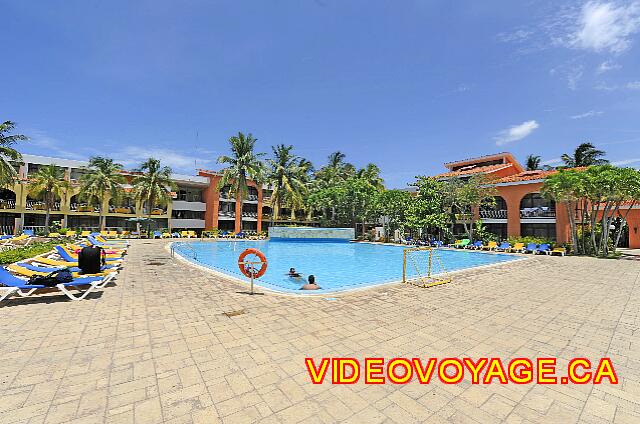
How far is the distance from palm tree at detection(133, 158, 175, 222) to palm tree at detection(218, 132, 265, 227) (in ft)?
21.9

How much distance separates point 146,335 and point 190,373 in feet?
6.21

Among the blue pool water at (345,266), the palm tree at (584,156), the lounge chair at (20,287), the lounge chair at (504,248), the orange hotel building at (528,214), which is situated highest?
the palm tree at (584,156)

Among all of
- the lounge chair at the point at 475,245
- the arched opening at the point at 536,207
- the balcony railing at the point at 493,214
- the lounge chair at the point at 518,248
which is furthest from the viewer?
the balcony railing at the point at 493,214

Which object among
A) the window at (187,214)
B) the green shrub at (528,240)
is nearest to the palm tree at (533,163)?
the green shrub at (528,240)

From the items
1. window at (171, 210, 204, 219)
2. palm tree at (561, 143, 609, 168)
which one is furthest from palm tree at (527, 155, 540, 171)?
window at (171, 210, 204, 219)

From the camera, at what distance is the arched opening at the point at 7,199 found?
34406mm

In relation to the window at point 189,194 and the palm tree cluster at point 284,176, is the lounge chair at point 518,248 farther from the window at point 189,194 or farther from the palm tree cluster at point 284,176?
the window at point 189,194

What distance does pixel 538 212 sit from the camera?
96.6ft

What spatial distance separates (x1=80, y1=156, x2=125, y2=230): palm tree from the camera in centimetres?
3478

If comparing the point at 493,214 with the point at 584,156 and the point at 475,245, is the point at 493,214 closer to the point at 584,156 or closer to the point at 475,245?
the point at 475,245

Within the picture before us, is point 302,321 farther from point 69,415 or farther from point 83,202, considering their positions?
point 83,202

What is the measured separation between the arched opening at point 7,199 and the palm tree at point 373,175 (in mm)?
42543

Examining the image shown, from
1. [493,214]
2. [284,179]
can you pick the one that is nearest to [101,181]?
[284,179]

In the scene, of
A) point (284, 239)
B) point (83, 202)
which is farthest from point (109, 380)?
point (83, 202)
